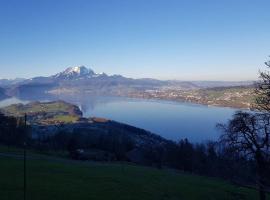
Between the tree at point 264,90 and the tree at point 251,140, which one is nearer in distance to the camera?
the tree at point 264,90

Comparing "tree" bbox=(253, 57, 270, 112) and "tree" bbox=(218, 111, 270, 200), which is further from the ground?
"tree" bbox=(253, 57, 270, 112)

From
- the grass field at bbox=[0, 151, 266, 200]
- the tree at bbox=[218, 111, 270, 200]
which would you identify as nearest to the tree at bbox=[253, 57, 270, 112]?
the tree at bbox=[218, 111, 270, 200]

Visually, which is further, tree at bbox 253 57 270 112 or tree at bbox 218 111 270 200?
tree at bbox 218 111 270 200

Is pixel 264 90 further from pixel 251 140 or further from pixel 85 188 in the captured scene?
pixel 85 188

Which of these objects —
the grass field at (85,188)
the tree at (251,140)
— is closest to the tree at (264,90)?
the tree at (251,140)

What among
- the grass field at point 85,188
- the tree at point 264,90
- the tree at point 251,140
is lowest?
the grass field at point 85,188

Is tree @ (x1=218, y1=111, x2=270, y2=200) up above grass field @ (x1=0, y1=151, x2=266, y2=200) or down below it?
above

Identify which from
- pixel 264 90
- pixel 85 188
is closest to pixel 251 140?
pixel 264 90

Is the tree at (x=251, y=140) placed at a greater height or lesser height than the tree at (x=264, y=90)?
lesser

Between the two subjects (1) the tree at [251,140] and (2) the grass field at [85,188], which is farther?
(1) the tree at [251,140]

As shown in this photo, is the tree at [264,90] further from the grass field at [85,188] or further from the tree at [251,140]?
the grass field at [85,188]

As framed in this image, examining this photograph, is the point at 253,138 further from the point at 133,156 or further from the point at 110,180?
the point at 133,156

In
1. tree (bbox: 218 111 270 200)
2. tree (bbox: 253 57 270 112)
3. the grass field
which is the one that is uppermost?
tree (bbox: 253 57 270 112)

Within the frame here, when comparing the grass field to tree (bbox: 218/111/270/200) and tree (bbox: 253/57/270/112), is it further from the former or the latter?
tree (bbox: 253/57/270/112)
